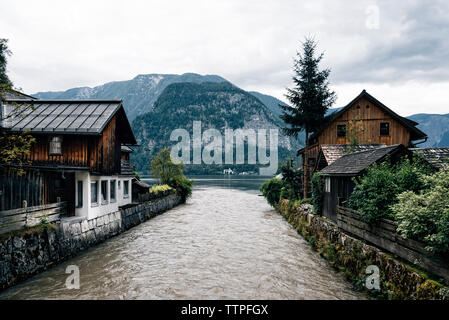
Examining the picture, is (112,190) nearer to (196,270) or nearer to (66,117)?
(66,117)

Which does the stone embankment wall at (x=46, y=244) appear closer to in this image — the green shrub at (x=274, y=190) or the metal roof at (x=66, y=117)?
the metal roof at (x=66, y=117)

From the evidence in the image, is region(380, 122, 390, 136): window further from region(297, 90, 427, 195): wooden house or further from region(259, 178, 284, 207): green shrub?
region(259, 178, 284, 207): green shrub

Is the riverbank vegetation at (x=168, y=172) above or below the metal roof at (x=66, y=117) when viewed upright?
below

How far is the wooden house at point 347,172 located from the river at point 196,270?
3.34m

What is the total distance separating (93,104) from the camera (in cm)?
2311

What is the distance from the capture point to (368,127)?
31.7 metres

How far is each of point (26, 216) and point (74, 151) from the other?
794 centimetres

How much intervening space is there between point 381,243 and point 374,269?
3.30 feet

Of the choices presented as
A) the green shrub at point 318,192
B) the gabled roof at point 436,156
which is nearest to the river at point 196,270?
the green shrub at point 318,192

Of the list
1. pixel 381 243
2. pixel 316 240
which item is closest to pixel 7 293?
pixel 381 243

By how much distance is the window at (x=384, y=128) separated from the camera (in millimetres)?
31531

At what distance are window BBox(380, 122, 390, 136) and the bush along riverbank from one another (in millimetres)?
17993

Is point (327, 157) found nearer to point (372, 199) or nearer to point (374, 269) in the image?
point (372, 199)

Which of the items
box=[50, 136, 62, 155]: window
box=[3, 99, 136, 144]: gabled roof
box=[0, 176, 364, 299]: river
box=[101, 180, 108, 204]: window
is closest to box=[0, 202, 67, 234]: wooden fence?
box=[0, 176, 364, 299]: river
